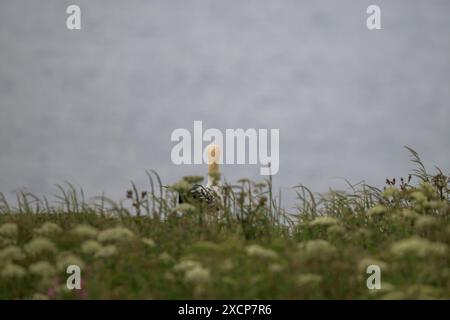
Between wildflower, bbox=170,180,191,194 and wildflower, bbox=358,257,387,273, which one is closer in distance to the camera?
wildflower, bbox=358,257,387,273

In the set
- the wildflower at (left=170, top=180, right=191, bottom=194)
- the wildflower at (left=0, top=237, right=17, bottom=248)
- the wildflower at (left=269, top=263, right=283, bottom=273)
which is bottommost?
the wildflower at (left=0, top=237, right=17, bottom=248)

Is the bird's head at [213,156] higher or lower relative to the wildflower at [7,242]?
higher

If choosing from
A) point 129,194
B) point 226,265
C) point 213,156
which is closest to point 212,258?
point 226,265

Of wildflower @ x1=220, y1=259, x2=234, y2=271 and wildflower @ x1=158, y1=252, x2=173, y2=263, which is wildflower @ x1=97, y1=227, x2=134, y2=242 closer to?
wildflower @ x1=158, y1=252, x2=173, y2=263

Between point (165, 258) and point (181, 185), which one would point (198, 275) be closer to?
point (165, 258)

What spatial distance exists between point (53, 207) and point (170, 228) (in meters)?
1.86

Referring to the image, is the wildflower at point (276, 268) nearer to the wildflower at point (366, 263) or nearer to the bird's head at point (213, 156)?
the wildflower at point (366, 263)

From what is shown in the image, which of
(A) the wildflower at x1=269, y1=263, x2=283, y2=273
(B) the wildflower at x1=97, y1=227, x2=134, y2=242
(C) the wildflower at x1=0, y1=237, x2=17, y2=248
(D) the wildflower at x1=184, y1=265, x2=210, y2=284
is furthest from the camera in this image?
(C) the wildflower at x1=0, y1=237, x2=17, y2=248

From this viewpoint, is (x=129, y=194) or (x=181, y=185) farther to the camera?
(x=129, y=194)

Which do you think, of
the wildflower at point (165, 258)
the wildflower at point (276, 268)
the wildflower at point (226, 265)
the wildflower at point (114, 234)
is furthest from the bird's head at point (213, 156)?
the wildflower at point (276, 268)

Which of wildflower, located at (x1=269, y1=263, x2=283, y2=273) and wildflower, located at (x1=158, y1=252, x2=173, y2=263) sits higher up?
wildflower, located at (x1=269, y1=263, x2=283, y2=273)

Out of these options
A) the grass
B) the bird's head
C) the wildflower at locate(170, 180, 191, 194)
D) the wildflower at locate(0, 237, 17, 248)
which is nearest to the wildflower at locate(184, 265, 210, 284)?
the grass

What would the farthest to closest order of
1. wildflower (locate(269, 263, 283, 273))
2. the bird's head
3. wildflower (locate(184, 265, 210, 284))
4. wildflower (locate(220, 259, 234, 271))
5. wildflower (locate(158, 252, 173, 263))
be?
the bird's head
wildflower (locate(158, 252, 173, 263))
wildflower (locate(220, 259, 234, 271))
wildflower (locate(269, 263, 283, 273))
wildflower (locate(184, 265, 210, 284))
